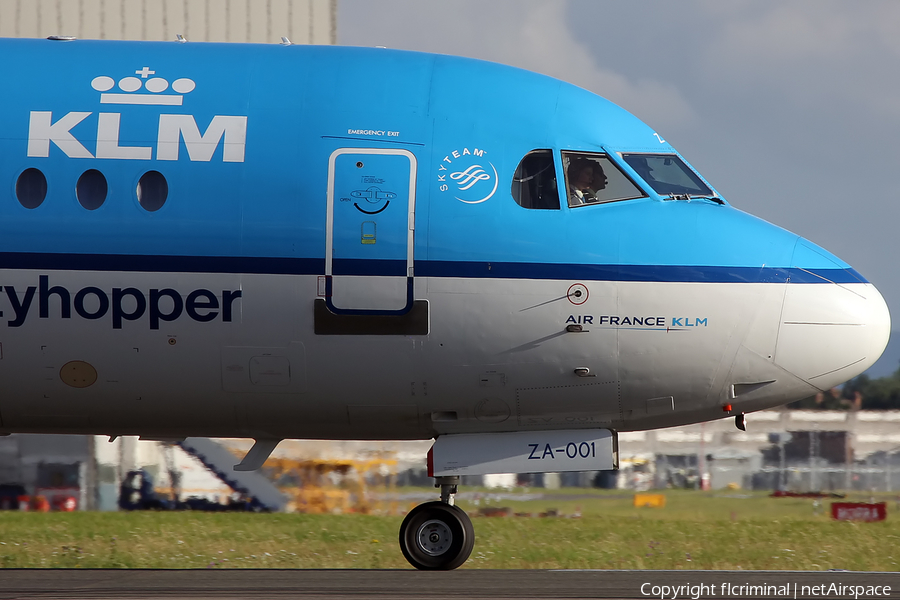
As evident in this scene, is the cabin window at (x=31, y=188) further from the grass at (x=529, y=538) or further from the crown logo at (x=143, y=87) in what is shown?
the grass at (x=529, y=538)

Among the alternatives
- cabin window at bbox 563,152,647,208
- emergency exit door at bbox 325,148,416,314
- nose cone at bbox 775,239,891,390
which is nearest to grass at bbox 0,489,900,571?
nose cone at bbox 775,239,891,390

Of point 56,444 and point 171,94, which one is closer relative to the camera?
point 171,94

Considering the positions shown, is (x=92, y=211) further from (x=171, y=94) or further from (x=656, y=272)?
(x=656, y=272)

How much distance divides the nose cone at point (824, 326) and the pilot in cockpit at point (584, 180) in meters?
1.92

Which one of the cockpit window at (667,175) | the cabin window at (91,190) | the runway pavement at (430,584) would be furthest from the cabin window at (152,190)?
the cockpit window at (667,175)

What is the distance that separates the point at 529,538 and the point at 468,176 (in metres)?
9.32

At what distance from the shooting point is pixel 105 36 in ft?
63.5

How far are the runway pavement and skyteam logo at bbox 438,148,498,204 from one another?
3768 millimetres

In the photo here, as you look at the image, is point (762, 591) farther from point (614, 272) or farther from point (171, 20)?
point (171, 20)

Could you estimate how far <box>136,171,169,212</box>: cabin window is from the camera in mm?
9445

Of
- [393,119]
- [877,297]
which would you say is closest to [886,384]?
[877,297]

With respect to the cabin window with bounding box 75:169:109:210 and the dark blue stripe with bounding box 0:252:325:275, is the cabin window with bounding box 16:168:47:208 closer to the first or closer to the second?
the cabin window with bounding box 75:169:109:210

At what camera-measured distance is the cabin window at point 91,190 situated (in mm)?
9430

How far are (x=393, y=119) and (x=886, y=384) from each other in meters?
15.1
